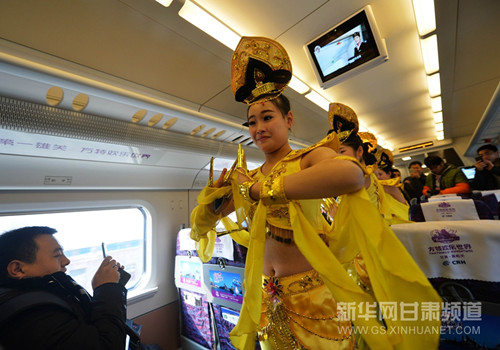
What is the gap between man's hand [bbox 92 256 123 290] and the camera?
61.6 inches

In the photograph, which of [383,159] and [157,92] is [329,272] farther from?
[383,159]

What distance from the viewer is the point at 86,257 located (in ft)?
9.60

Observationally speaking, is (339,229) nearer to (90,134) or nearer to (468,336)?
(468,336)

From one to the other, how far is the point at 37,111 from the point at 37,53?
16.5 inches

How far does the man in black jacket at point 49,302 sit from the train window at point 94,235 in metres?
1.14

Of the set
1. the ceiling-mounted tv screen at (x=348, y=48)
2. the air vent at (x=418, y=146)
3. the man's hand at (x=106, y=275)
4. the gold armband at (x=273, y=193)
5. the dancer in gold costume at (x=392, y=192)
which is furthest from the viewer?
the air vent at (x=418, y=146)

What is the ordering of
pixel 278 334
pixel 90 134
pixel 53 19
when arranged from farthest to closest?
pixel 90 134 < pixel 53 19 < pixel 278 334

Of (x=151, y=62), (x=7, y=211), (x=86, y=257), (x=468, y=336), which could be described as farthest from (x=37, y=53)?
(x=468, y=336)

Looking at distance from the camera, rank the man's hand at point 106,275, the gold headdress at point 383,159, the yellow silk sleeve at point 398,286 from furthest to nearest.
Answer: the gold headdress at point 383,159 → the man's hand at point 106,275 → the yellow silk sleeve at point 398,286

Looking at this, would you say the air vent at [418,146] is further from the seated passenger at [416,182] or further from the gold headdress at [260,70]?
the gold headdress at [260,70]

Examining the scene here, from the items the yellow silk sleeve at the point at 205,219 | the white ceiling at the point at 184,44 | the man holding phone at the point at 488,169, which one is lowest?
the yellow silk sleeve at the point at 205,219

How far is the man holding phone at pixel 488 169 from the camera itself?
3.72m

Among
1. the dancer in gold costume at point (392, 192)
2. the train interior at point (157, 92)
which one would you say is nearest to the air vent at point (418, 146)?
the train interior at point (157, 92)

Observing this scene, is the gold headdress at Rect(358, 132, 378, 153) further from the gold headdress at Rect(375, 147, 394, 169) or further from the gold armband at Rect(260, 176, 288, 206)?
the gold armband at Rect(260, 176, 288, 206)
